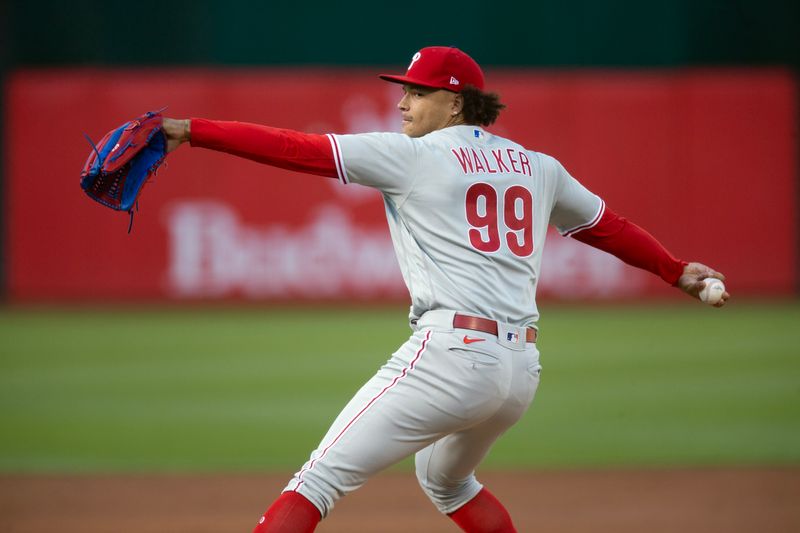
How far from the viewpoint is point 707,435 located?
23.9ft

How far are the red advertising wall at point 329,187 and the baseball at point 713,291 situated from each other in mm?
10914

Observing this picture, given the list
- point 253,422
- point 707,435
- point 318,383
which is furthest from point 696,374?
point 253,422

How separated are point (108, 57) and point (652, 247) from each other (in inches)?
568

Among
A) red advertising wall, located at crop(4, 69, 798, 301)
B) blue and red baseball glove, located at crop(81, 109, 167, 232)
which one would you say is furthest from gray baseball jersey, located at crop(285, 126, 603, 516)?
red advertising wall, located at crop(4, 69, 798, 301)

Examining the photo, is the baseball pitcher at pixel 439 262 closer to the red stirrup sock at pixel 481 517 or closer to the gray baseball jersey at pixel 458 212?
the gray baseball jersey at pixel 458 212

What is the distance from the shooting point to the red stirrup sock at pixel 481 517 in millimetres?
3758

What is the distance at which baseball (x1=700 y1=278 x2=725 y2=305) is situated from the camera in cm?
367

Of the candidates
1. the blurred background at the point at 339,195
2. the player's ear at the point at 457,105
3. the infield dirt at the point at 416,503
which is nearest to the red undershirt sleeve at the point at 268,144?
the player's ear at the point at 457,105

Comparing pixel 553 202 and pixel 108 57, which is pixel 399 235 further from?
pixel 108 57

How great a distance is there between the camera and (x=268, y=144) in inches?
122

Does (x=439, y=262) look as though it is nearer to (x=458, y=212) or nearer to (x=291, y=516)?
(x=458, y=212)

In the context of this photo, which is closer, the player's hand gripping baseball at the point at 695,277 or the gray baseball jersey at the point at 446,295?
the gray baseball jersey at the point at 446,295

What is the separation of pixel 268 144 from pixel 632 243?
1403 mm

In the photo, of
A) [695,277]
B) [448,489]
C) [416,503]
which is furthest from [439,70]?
[416,503]
